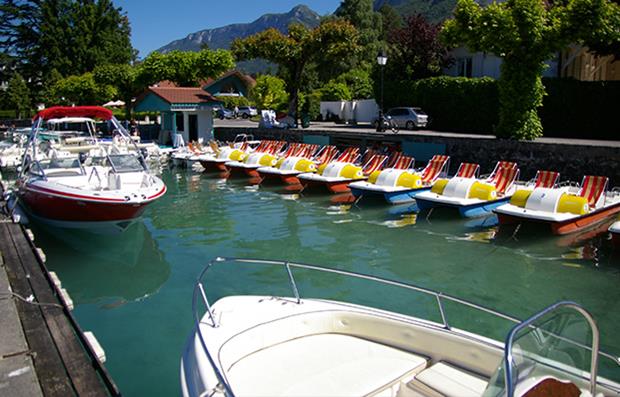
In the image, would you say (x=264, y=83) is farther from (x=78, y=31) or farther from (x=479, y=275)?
(x=479, y=275)

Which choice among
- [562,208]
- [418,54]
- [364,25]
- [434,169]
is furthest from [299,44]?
[364,25]

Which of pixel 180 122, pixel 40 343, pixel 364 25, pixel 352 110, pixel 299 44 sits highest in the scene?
pixel 364 25

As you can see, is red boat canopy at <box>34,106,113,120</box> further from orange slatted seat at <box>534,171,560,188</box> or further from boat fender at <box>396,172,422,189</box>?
orange slatted seat at <box>534,171,560,188</box>

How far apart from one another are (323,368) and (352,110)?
37.1 meters

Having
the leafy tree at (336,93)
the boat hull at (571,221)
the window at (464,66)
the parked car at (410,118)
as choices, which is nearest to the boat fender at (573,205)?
the boat hull at (571,221)

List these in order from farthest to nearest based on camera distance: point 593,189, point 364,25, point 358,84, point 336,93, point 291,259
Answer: point 364,25, point 358,84, point 336,93, point 593,189, point 291,259

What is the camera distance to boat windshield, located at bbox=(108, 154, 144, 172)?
13547 mm

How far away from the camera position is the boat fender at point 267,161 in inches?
846

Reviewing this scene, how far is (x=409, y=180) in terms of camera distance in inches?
638

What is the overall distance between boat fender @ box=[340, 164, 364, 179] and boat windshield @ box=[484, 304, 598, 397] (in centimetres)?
1447

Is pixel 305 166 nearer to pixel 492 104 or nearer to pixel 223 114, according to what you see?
pixel 492 104

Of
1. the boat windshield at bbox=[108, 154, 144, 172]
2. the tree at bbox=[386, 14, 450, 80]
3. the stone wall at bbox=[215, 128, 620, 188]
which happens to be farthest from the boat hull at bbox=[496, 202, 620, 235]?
the tree at bbox=[386, 14, 450, 80]

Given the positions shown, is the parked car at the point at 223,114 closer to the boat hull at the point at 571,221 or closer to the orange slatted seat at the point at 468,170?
Answer: the orange slatted seat at the point at 468,170

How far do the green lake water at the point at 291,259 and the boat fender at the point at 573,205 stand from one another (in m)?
0.66
